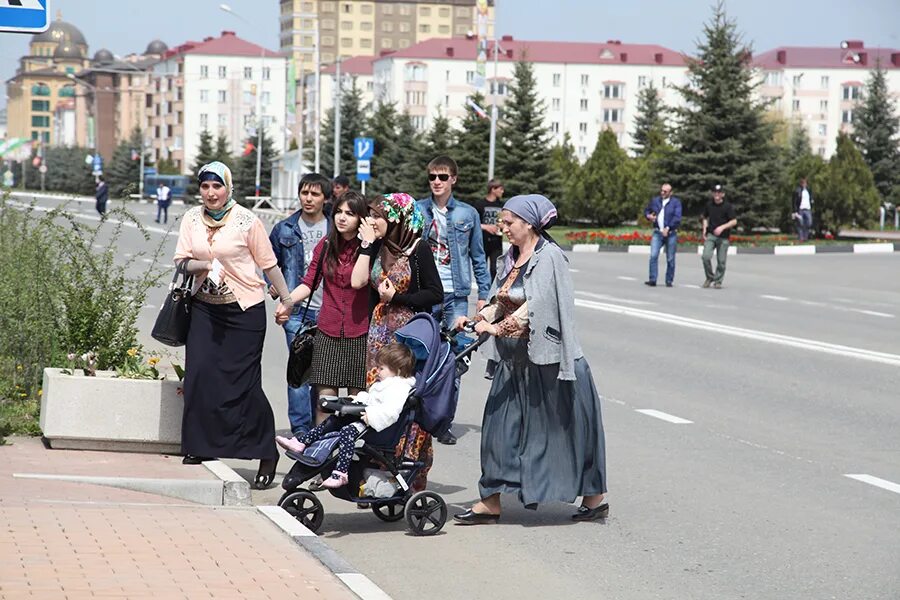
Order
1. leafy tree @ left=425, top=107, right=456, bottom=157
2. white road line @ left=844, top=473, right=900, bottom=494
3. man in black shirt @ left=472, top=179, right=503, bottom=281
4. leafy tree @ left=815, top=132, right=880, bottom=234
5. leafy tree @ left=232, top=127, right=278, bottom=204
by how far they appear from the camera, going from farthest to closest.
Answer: leafy tree @ left=232, top=127, right=278, bottom=204
leafy tree @ left=425, top=107, right=456, bottom=157
leafy tree @ left=815, top=132, right=880, bottom=234
man in black shirt @ left=472, top=179, right=503, bottom=281
white road line @ left=844, top=473, right=900, bottom=494

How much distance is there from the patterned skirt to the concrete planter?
3.20 ft

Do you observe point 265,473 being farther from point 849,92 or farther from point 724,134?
point 849,92

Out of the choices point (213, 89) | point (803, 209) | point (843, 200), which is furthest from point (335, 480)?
point (213, 89)

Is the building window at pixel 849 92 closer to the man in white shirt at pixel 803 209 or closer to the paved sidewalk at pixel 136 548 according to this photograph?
the man in white shirt at pixel 803 209

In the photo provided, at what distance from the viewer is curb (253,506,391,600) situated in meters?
6.09

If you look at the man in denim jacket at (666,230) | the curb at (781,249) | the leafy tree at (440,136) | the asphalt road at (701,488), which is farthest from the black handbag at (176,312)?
the leafy tree at (440,136)

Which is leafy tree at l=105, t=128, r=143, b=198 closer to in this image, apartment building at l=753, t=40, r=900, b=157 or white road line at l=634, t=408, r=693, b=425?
apartment building at l=753, t=40, r=900, b=157

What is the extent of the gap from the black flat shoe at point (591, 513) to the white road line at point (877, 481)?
1.98 meters

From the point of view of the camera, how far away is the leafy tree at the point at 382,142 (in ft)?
236

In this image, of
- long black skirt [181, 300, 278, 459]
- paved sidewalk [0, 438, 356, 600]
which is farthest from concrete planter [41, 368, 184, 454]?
paved sidewalk [0, 438, 356, 600]

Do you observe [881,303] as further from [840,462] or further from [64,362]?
[64,362]

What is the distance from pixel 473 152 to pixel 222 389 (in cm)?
5116

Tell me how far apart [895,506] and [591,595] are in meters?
2.80

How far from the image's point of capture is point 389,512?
8023 mm
